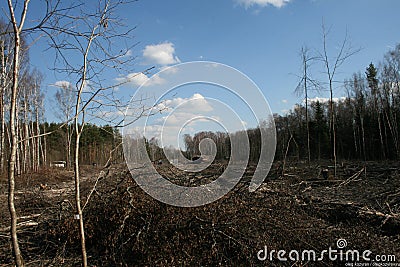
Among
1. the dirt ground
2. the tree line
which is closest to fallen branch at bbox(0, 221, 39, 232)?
the dirt ground

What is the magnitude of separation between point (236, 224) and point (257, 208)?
723 mm

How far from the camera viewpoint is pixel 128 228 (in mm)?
4719

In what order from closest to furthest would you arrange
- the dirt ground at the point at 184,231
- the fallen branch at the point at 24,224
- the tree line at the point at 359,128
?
the dirt ground at the point at 184,231
the fallen branch at the point at 24,224
the tree line at the point at 359,128

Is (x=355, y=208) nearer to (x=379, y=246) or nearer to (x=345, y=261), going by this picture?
(x=379, y=246)

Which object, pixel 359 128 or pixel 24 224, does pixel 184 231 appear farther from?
pixel 359 128

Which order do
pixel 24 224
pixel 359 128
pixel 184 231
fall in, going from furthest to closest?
pixel 359 128 < pixel 24 224 < pixel 184 231

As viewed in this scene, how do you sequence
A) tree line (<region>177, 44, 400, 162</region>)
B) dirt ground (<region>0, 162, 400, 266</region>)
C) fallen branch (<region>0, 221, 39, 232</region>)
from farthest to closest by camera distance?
tree line (<region>177, 44, 400, 162</region>), fallen branch (<region>0, 221, 39, 232</region>), dirt ground (<region>0, 162, 400, 266</region>)

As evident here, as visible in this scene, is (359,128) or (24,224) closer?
(24,224)

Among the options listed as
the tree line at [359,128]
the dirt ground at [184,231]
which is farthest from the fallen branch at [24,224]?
the tree line at [359,128]

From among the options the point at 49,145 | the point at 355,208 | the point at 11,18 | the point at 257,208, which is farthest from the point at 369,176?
the point at 49,145

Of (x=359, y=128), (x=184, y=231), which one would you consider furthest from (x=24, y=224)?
(x=359, y=128)

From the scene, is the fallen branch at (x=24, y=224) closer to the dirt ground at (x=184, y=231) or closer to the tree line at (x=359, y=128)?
the dirt ground at (x=184, y=231)

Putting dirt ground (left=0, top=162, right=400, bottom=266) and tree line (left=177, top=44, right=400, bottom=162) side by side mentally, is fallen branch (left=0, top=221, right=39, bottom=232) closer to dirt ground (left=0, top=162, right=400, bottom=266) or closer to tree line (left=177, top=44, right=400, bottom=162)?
dirt ground (left=0, top=162, right=400, bottom=266)

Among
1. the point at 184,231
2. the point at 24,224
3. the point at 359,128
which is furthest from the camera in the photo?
the point at 359,128
